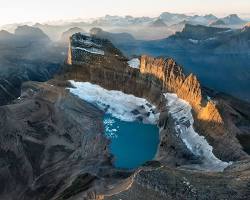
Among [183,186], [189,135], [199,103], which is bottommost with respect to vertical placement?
[189,135]

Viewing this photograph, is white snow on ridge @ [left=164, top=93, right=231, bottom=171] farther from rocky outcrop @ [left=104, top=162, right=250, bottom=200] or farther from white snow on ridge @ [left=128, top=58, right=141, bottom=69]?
rocky outcrop @ [left=104, top=162, right=250, bottom=200]

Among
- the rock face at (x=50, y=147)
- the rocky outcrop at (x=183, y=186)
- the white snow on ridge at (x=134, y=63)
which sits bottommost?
the rock face at (x=50, y=147)

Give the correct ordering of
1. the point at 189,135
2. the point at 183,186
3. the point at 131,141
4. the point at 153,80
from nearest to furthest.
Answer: the point at 183,186 → the point at 189,135 → the point at 131,141 → the point at 153,80

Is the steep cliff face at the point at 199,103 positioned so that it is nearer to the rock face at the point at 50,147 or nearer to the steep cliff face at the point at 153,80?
the steep cliff face at the point at 153,80

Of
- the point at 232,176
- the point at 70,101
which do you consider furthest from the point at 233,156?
the point at 70,101

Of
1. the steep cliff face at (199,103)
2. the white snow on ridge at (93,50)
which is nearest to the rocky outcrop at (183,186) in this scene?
the steep cliff face at (199,103)

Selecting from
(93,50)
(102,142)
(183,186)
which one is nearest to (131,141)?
(102,142)

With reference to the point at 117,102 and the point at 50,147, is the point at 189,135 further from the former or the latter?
the point at 117,102
